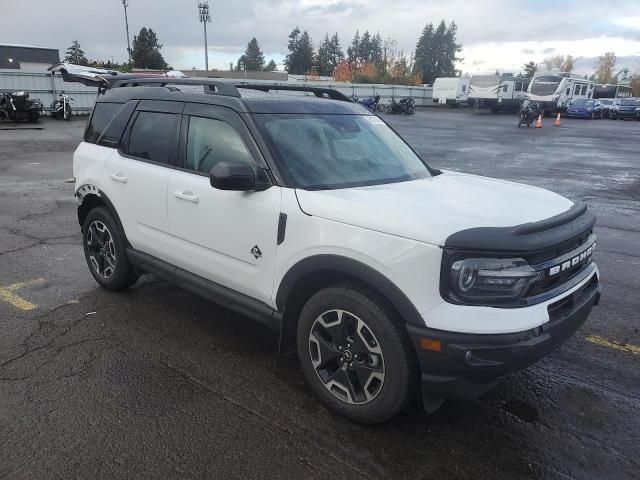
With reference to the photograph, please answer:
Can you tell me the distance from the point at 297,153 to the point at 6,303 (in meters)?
3.14

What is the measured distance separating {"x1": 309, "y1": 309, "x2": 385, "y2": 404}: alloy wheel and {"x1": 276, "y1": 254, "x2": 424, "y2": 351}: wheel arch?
20 centimetres

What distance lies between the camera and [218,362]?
378 cm

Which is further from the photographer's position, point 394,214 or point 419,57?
point 419,57

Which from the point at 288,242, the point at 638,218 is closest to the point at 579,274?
the point at 288,242

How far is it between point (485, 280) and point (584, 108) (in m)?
46.4

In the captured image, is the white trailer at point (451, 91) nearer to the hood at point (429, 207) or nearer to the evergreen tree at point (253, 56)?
the hood at point (429, 207)

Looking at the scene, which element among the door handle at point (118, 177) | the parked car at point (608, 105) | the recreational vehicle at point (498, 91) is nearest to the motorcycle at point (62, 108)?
the door handle at point (118, 177)

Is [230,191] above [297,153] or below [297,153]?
below

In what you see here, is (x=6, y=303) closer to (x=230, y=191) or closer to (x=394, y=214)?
(x=230, y=191)

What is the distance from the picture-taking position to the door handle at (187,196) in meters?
3.78

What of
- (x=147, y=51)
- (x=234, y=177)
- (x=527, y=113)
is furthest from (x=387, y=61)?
(x=234, y=177)

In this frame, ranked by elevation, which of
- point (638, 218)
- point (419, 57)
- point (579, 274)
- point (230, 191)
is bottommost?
point (638, 218)

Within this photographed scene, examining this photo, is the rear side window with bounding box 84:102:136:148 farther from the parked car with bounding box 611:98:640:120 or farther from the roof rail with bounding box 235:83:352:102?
the parked car with bounding box 611:98:640:120

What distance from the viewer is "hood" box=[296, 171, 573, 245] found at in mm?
2729
